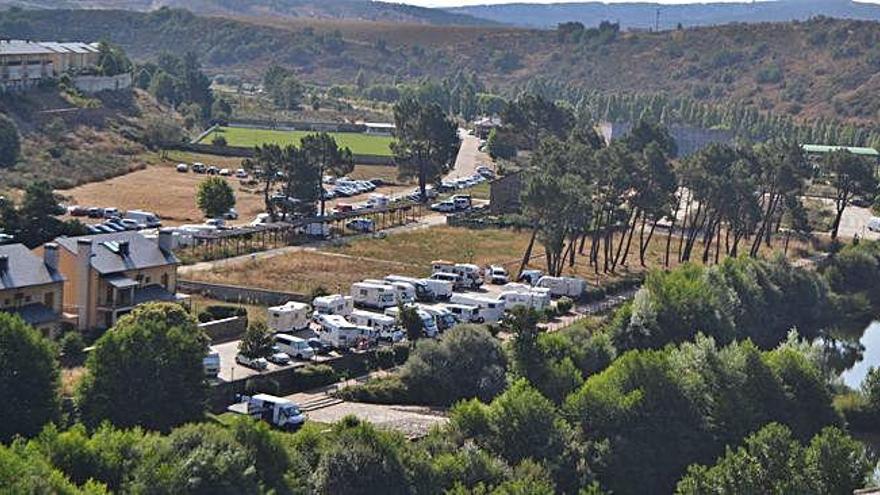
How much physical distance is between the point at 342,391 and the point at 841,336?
22132mm

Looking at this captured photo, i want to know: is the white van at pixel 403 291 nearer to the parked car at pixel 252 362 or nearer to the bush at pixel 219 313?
the bush at pixel 219 313

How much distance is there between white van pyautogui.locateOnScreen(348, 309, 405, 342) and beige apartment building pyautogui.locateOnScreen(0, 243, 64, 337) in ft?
26.1

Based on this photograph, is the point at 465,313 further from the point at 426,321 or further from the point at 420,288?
the point at 420,288

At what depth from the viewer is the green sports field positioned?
3228 inches

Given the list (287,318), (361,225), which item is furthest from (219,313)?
(361,225)

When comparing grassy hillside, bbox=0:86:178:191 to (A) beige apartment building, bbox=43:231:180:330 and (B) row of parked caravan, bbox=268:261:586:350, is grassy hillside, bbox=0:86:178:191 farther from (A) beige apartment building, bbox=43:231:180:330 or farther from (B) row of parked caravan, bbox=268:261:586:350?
(A) beige apartment building, bbox=43:231:180:330

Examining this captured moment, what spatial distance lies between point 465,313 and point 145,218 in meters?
16.6

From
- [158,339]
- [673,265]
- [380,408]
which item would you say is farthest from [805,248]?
[158,339]

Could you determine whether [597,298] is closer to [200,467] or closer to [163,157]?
[200,467]

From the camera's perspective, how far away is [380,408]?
33.5m

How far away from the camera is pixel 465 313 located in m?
41.5

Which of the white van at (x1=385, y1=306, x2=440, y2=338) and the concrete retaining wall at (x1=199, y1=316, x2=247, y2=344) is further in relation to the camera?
the white van at (x1=385, y1=306, x2=440, y2=338)

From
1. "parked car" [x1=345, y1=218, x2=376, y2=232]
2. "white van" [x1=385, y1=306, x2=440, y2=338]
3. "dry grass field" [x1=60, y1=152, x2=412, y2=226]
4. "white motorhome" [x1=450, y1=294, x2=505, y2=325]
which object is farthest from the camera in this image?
"dry grass field" [x1=60, y1=152, x2=412, y2=226]

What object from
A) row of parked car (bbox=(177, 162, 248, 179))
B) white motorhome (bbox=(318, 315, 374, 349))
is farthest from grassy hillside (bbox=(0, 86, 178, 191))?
white motorhome (bbox=(318, 315, 374, 349))
